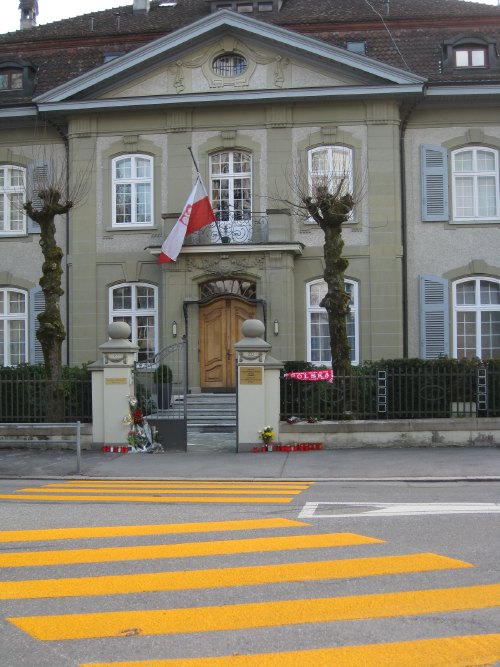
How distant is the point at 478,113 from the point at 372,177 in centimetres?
328

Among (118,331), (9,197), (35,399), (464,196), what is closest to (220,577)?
(118,331)

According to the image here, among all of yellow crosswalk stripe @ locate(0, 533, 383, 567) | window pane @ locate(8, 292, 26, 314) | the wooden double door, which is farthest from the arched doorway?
yellow crosswalk stripe @ locate(0, 533, 383, 567)

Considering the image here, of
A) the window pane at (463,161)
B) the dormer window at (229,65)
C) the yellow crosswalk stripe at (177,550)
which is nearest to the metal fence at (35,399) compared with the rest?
the yellow crosswalk stripe at (177,550)

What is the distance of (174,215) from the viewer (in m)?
22.4

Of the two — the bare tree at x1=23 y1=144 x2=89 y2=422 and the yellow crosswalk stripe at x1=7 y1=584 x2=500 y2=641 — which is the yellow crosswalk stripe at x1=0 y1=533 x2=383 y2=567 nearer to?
the yellow crosswalk stripe at x1=7 y1=584 x2=500 y2=641

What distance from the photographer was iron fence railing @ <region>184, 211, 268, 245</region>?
22500 mm

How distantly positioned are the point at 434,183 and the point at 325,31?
5599 mm

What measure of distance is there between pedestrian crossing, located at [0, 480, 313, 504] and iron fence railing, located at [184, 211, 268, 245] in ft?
33.4

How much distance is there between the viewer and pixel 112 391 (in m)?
16.7

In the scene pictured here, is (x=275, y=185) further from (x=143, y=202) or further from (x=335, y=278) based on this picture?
(x=335, y=278)

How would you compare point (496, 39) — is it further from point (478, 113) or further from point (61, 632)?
point (61, 632)

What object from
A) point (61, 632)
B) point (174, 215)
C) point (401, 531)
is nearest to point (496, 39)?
point (174, 215)

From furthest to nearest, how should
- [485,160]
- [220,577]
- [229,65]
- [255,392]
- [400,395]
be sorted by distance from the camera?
[229,65] < [485,160] < [400,395] < [255,392] < [220,577]

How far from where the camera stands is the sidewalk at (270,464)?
13523 millimetres
